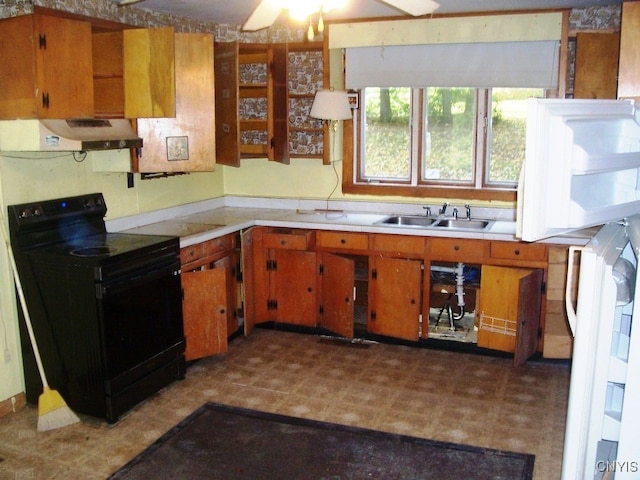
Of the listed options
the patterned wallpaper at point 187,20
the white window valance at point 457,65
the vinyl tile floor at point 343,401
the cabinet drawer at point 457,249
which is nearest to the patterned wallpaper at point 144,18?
the patterned wallpaper at point 187,20

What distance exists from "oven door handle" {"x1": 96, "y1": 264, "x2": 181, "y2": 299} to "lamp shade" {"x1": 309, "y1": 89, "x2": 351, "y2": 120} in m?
1.51

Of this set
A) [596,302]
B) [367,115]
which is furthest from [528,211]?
[367,115]

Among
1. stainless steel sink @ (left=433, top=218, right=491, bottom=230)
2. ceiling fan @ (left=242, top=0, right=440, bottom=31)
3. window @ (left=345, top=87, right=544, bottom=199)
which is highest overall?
ceiling fan @ (left=242, top=0, right=440, bottom=31)

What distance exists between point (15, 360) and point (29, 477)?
878 millimetres

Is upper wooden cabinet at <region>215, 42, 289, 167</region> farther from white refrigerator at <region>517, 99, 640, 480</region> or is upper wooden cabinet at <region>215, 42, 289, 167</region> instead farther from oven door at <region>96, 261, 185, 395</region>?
white refrigerator at <region>517, 99, 640, 480</region>

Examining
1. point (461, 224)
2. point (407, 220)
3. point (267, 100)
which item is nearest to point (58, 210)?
point (267, 100)

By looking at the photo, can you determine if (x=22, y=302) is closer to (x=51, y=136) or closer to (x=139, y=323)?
(x=139, y=323)

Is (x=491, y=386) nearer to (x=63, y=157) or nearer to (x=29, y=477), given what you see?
(x=29, y=477)

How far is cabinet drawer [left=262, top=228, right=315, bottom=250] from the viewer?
4.74 m

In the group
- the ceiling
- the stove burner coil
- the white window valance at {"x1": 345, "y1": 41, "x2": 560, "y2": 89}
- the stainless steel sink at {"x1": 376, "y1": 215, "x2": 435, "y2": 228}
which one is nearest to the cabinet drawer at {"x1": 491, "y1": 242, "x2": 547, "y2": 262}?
the stainless steel sink at {"x1": 376, "y1": 215, "x2": 435, "y2": 228}

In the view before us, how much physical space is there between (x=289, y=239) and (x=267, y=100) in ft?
3.44

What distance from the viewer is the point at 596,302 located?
156 cm

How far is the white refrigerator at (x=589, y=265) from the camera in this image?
1556 mm

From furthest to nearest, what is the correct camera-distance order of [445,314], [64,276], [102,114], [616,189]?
[445,314] < [102,114] < [64,276] < [616,189]
